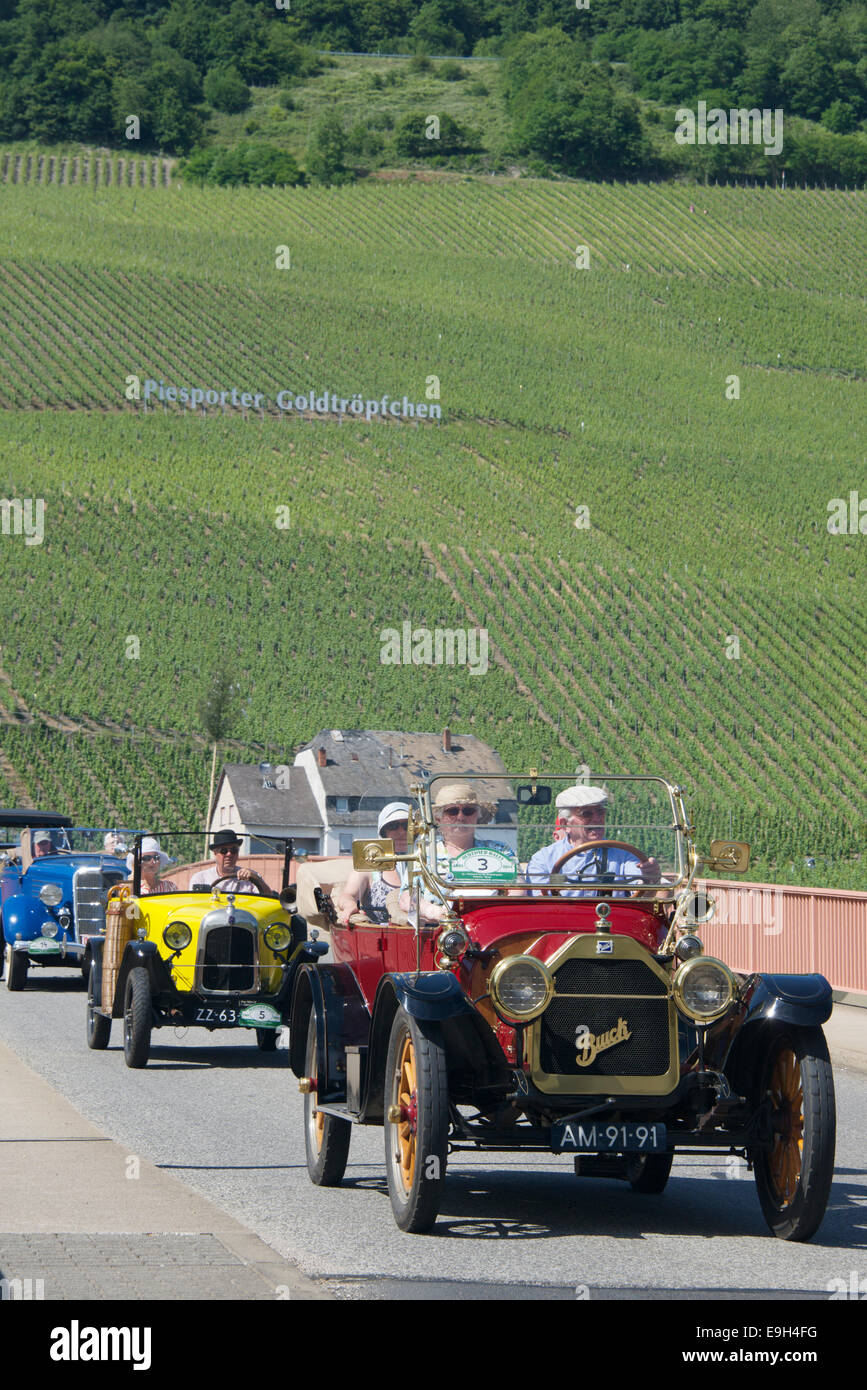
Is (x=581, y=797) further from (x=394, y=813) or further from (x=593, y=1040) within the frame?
(x=394, y=813)

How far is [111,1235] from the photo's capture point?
7160 millimetres

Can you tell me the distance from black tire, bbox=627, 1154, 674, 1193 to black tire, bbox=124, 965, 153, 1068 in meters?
5.70

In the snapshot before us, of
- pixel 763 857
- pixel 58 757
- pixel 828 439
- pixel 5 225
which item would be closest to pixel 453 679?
pixel 58 757

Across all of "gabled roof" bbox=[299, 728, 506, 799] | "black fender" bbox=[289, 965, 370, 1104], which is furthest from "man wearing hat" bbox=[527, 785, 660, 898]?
"gabled roof" bbox=[299, 728, 506, 799]

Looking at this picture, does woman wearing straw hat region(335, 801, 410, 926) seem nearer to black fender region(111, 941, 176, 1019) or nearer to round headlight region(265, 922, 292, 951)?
black fender region(111, 941, 176, 1019)

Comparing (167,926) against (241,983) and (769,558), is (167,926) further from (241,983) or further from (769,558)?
(769,558)

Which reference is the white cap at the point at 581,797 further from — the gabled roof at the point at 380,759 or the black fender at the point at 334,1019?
the gabled roof at the point at 380,759

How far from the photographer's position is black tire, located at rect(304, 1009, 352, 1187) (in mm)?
8805

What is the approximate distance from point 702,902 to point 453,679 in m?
60.7

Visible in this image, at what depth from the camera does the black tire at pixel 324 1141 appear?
8.80 m

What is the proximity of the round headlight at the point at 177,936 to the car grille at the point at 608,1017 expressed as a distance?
706 centimetres

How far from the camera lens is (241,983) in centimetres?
1415

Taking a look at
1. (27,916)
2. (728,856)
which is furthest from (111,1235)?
(27,916)

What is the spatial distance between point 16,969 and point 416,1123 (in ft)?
45.9
